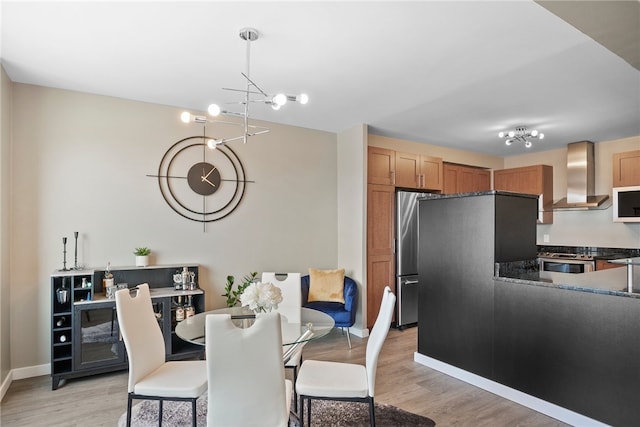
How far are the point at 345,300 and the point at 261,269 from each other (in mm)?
1069

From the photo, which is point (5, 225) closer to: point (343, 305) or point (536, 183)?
point (343, 305)

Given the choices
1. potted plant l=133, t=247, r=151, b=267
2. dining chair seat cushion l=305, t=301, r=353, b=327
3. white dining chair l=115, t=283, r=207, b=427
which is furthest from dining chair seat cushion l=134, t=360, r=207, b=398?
dining chair seat cushion l=305, t=301, r=353, b=327

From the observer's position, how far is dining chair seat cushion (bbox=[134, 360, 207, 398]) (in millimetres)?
2025

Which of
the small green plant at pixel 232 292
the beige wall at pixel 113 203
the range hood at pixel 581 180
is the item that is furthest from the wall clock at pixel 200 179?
the range hood at pixel 581 180

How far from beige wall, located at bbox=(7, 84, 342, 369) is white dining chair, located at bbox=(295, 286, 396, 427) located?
2157 millimetres

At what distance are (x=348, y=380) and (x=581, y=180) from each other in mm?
5074

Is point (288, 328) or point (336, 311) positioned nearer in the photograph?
point (288, 328)

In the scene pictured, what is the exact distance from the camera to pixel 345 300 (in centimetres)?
420

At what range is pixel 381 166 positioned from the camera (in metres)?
4.75

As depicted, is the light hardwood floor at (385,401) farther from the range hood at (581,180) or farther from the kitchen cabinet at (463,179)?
the range hood at (581,180)

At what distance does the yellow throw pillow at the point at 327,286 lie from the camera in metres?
4.26

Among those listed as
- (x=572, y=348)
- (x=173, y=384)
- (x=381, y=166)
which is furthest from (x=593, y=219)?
(x=173, y=384)

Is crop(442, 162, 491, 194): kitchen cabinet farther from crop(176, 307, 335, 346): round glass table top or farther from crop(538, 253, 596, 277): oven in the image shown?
crop(176, 307, 335, 346): round glass table top

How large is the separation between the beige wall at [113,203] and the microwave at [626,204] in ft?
14.1
